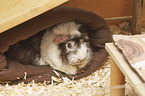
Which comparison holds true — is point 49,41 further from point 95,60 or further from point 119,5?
point 119,5

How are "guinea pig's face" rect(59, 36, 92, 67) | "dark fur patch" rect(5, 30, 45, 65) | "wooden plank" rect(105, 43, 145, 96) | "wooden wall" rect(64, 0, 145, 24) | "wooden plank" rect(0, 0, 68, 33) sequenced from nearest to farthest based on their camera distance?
"wooden plank" rect(105, 43, 145, 96) → "wooden plank" rect(0, 0, 68, 33) → "guinea pig's face" rect(59, 36, 92, 67) → "dark fur patch" rect(5, 30, 45, 65) → "wooden wall" rect(64, 0, 145, 24)

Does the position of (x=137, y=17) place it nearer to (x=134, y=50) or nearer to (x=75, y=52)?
(x=75, y=52)

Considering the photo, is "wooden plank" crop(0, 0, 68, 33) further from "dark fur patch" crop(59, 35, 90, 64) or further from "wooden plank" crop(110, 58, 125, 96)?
"wooden plank" crop(110, 58, 125, 96)

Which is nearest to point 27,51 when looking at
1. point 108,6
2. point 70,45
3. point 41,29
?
point 41,29

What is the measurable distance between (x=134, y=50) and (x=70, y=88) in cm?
92

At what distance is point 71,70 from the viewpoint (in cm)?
194

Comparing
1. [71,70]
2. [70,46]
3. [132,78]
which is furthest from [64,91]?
[132,78]

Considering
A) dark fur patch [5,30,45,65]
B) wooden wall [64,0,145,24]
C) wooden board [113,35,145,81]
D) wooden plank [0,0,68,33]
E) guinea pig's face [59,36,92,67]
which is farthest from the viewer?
wooden wall [64,0,145,24]

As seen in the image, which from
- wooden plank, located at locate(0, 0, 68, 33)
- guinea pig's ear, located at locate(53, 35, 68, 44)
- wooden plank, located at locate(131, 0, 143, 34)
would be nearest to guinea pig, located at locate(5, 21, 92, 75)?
guinea pig's ear, located at locate(53, 35, 68, 44)

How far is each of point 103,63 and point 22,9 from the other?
1.12 meters

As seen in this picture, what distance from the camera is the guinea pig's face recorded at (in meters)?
1.77

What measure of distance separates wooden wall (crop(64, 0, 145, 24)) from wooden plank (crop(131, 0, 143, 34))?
285 millimetres

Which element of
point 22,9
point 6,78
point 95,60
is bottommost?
point 6,78

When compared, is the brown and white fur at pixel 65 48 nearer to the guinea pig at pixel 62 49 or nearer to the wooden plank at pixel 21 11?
the guinea pig at pixel 62 49
